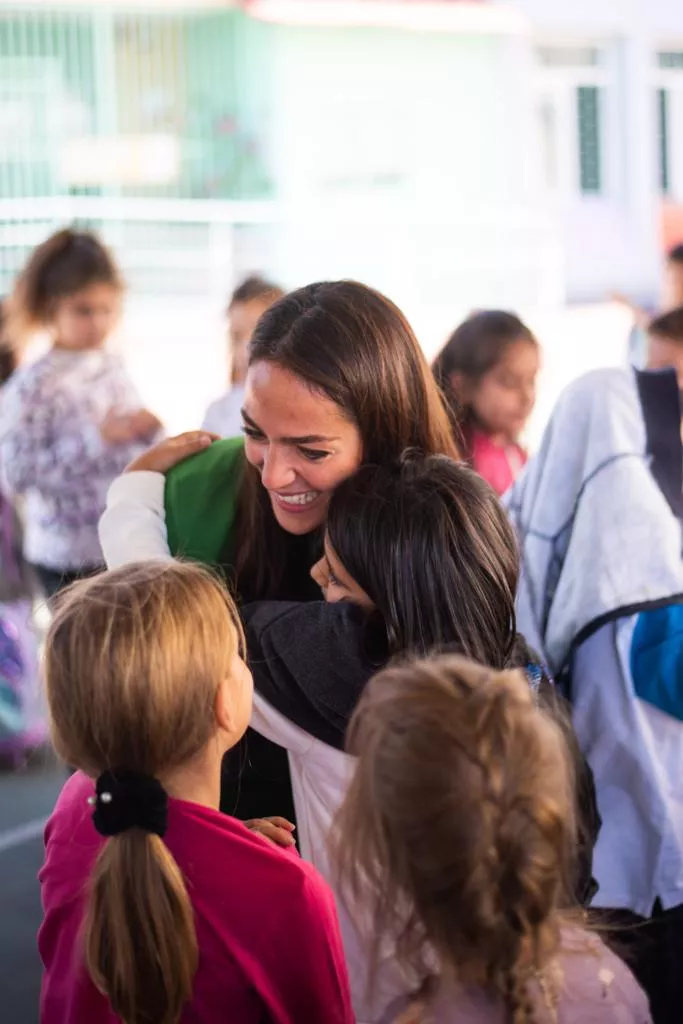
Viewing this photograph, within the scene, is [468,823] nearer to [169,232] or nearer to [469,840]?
[469,840]

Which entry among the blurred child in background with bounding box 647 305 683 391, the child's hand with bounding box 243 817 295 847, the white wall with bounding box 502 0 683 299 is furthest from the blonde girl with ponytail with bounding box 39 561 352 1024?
the white wall with bounding box 502 0 683 299

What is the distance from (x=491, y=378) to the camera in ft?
8.68

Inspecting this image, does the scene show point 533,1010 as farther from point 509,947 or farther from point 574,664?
point 574,664

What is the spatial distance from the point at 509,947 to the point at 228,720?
354 millimetres

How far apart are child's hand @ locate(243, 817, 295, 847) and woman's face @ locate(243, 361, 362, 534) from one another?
1.25 ft

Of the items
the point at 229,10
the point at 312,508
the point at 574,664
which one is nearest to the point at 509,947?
the point at 312,508

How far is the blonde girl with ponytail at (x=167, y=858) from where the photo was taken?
44.0 inches

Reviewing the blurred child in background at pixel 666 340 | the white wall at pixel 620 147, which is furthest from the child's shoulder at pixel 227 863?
the white wall at pixel 620 147

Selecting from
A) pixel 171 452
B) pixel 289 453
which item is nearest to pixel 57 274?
pixel 171 452

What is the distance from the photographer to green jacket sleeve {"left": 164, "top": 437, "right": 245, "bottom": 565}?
1.66m

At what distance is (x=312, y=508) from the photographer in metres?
1.58

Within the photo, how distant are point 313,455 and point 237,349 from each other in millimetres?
2106

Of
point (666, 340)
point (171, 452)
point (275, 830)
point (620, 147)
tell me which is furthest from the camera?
point (620, 147)

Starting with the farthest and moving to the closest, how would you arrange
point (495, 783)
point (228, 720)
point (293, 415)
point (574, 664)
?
point (574, 664) → point (293, 415) → point (228, 720) → point (495, 783)
